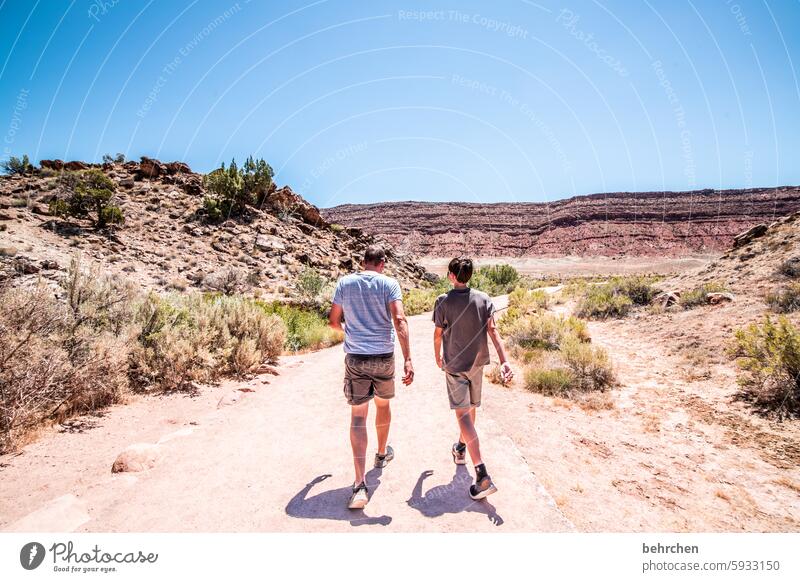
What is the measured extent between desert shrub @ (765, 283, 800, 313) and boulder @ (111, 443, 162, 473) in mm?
11914

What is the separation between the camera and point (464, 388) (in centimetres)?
321

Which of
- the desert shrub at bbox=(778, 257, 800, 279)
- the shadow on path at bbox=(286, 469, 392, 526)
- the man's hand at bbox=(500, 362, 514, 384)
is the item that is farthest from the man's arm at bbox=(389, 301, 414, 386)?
the desert shrub at bbox=(778, 257, 800, 279)

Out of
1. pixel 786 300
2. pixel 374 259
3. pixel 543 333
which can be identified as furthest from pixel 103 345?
pixel 786 300

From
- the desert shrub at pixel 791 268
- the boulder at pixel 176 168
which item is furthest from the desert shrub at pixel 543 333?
the boulder at pixel 176 168

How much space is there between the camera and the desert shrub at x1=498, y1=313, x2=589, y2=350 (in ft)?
28.2

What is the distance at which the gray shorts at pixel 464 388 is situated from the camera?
3203 mm

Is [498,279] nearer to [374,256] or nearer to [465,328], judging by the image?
[465,328]

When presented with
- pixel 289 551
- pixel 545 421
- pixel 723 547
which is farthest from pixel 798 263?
pixel 289 551

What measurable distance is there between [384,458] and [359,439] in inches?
27.8

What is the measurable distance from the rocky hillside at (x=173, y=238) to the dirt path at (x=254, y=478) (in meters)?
9.91

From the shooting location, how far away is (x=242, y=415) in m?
5.02

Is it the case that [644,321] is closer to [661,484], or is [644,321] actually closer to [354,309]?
[661,484]

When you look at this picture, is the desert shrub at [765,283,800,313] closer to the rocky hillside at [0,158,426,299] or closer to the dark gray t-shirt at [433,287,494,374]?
the dark gray t-shirt at [433,287,494,374]

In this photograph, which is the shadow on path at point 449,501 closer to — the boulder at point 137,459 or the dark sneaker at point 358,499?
the dark sneaker at point 358,499
